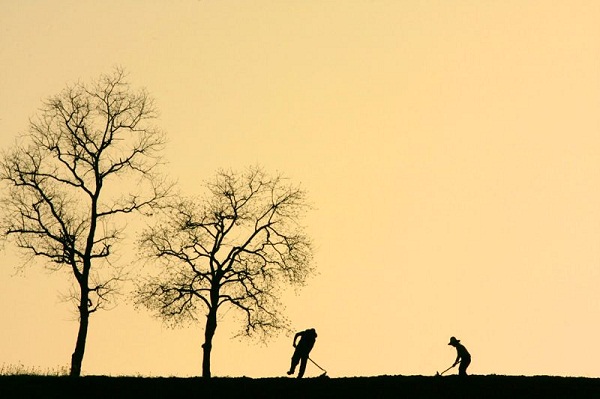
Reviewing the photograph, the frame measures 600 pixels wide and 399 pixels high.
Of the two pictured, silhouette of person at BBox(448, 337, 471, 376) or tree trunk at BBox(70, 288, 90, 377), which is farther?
tree trunk at BBox(70, 288, 90, 377)

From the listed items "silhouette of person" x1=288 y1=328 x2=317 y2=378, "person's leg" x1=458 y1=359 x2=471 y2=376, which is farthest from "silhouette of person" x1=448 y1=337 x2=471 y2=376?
"silhouette of person" x1=288 y1=328 x2=317 y2=378

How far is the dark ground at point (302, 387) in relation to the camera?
178 ft

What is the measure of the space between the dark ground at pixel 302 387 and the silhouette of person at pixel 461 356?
0.85 m

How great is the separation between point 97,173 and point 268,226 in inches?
381

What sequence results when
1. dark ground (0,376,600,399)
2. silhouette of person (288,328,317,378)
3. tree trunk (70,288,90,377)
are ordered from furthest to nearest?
tree trunk (70,288,90,377) → silhouette of person (288,328,317,378) → dark ground (0,376,600,399)

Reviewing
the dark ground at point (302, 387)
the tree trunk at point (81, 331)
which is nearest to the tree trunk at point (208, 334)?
the tree trunk at point (81, 331)

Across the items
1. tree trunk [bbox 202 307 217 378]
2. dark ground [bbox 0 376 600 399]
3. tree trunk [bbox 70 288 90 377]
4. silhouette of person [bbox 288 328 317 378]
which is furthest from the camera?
tree trunk [bbox 202 307 217 378]

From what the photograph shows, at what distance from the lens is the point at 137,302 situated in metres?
70.0

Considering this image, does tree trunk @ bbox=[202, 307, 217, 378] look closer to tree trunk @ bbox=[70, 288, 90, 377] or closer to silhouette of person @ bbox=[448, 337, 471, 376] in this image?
tree trunk @ bbox=[70, 288, 90, 377]

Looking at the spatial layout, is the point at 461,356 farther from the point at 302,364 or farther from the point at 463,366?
the point at 302,364

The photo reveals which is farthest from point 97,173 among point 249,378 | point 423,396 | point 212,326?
point 423,396

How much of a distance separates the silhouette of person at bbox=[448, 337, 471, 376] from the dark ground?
85 centimetres

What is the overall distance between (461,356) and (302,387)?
23.5 feet

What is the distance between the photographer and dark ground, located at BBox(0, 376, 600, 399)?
178ft
